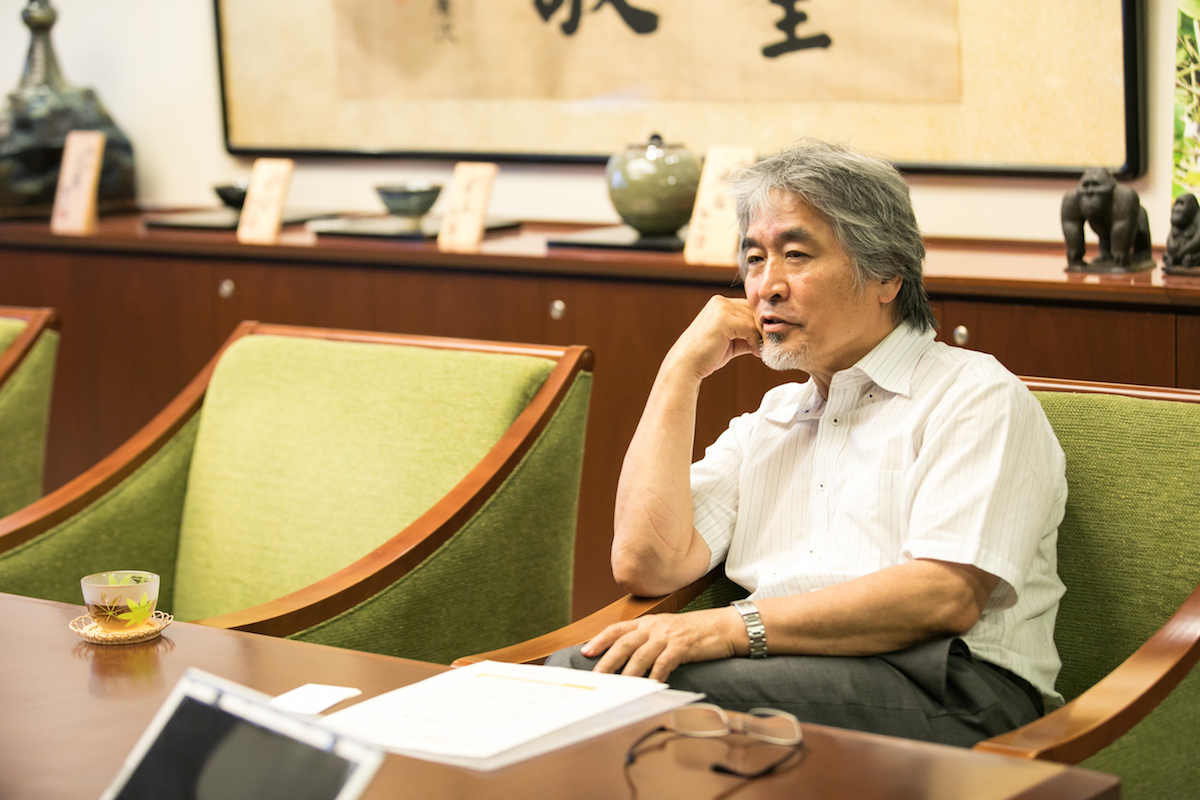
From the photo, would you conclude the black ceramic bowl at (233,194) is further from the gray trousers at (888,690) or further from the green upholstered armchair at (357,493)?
the gray trousers at (888,690)

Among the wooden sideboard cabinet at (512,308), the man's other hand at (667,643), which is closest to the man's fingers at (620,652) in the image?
the man's other hand at (667,643)

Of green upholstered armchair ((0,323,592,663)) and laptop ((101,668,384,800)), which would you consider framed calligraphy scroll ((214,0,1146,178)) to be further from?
laptop ((101,668,384,800))

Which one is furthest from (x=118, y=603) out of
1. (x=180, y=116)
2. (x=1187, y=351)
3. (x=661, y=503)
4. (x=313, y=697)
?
(x=180, y=116)

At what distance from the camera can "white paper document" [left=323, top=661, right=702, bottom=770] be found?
3.63ft

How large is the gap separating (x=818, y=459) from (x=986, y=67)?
4.83 feet

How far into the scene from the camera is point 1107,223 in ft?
7.97

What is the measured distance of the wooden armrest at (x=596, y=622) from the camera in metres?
1.62

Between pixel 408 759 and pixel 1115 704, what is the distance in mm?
709

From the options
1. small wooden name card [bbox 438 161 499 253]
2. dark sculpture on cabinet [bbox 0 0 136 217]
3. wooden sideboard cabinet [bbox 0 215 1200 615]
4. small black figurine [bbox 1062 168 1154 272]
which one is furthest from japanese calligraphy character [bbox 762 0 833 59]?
dark sculpture on cabinet [bbox 0 0 136 217]

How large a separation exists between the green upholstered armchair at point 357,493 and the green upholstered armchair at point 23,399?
48 cm

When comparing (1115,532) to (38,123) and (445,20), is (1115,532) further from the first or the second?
(38,123)

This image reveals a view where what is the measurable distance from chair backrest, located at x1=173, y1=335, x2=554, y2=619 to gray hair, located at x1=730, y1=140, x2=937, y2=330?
1.96 feet

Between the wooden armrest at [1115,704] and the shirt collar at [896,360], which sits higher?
the shirt collar at [896,360]

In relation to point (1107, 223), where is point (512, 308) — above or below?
below
